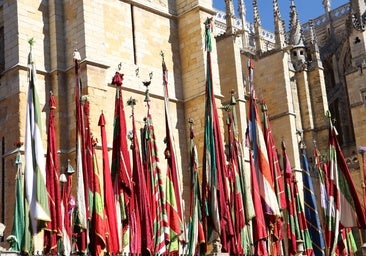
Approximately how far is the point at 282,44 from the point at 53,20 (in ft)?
45.9

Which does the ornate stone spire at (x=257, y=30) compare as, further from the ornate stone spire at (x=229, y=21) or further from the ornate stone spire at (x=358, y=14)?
the ornate stone spire at (x=358, y=14)

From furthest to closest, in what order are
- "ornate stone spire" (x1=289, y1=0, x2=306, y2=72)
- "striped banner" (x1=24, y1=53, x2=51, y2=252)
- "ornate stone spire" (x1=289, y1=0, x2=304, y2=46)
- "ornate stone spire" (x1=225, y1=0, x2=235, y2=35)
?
"ornate stone spire" (x1=289, y1=0, x2=304, y2=46) < "ornate stone spire" (x1=289, y1=0, x2=306, y2=72) < "ornate stone spire" (x1=225, y1=0, x2=235, y2=35) < "striped banner" (x1=24, y1=53, x2=51, y2=252)

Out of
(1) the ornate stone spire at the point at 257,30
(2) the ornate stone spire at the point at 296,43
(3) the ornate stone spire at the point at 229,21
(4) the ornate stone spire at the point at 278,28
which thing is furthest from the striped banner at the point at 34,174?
(2) the ornate stone spire at the point at 296,43

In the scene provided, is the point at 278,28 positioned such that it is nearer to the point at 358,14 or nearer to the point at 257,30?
the point at 257,30

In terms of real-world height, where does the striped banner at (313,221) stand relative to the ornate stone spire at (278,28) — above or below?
below

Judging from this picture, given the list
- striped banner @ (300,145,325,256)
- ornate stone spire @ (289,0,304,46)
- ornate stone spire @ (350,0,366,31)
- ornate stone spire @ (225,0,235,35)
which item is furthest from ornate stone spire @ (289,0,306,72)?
striped banner @ (300,145,325,256)

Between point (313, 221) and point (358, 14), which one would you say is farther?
point (358, 14)

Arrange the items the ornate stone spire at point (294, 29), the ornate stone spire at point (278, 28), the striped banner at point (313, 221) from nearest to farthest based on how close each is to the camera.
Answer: the striped banner at point (313, 221), the ornate stone spire at point (278, 28), the ornate stone spire at point (294, 29)

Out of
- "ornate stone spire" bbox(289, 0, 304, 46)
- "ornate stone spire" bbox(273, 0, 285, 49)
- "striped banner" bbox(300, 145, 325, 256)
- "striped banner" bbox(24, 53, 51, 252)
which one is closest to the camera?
"striped banner" bbox(24, 53, 51, 252)

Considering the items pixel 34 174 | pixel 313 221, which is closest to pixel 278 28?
pixel 313 221

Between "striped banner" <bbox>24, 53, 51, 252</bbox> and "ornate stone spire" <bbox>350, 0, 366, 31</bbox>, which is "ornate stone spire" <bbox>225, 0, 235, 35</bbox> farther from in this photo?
"striped banner" <bbox>24, 53, 51, 252</bbox>

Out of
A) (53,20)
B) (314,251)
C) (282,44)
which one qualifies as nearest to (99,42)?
(53,20)

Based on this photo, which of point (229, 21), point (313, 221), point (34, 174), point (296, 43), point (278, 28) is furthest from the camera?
point (296, 43)

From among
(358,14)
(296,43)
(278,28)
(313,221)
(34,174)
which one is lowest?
(313,221)
